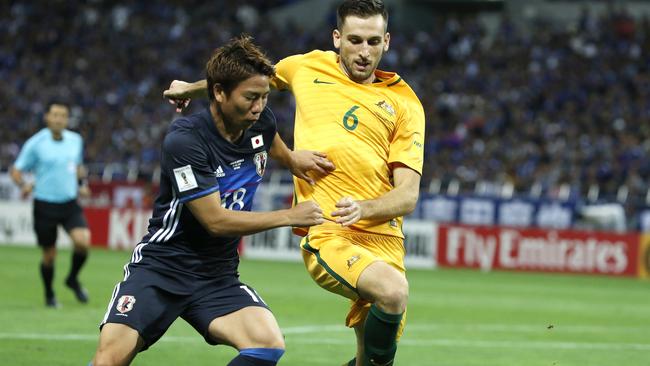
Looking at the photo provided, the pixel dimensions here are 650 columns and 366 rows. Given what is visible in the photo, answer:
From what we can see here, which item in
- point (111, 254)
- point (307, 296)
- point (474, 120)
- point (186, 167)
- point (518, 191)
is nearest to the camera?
point (186, 167)

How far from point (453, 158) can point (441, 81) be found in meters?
5.19

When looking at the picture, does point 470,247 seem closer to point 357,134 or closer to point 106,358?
point 357,134

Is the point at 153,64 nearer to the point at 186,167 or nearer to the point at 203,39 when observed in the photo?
the point at 203,39

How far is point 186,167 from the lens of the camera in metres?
6.02

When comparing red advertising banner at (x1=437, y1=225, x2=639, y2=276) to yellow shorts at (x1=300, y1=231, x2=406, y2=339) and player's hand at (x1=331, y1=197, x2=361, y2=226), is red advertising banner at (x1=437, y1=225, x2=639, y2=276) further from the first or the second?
player's hand at (x1=331, y1=197, x2=361, y2=226)

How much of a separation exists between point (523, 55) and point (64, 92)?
579 inches

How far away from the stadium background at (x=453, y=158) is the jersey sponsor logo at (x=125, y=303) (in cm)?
320

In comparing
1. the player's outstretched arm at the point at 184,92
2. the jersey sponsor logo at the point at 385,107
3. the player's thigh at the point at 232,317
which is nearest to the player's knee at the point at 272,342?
the player's thigh at the point at 232,317

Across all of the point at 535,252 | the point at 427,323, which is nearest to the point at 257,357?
the point at 427,323

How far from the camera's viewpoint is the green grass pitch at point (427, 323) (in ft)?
32.6

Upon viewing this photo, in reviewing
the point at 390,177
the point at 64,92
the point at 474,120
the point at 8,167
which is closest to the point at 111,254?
the point at 8,167

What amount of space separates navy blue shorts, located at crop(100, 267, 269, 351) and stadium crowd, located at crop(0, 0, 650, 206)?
19577 mm

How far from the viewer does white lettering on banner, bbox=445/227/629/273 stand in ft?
75.6

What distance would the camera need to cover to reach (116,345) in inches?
233
